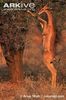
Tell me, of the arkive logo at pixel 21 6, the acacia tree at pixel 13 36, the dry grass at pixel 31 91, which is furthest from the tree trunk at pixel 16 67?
the arkive logo at pixel 21 6

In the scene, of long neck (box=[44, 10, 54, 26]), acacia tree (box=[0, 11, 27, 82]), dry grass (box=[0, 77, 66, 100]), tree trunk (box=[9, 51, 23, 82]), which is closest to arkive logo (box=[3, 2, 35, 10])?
acacia tree (box=[0, 11, 27, 82])

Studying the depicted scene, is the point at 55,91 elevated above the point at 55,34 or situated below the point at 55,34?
below

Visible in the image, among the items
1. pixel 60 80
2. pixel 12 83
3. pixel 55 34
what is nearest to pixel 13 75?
pixel 12 83

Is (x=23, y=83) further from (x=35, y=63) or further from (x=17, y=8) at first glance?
(x=35, y=63)

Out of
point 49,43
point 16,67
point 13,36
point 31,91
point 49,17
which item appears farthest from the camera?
point 16,67

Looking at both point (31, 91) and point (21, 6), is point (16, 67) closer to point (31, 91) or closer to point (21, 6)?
point (21, 6)

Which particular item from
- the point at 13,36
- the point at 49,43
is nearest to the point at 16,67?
the point at 13,36

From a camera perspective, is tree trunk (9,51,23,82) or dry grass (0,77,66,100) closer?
dry grass (0,77,66,100)

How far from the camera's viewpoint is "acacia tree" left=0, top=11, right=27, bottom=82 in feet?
37.1

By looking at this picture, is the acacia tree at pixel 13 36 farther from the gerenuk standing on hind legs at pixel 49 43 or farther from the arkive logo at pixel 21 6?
the gerenuk standing on hind legs at pixel 49 43

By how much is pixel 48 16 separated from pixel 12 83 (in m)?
2.36

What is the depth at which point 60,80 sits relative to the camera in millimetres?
12297

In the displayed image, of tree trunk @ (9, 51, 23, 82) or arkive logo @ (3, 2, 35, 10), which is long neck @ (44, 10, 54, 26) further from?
tree trunk @ (9, 51, 23, 82)

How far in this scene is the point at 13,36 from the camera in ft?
37.7
